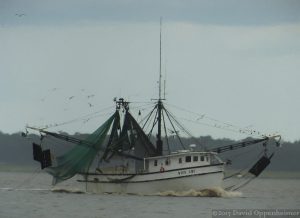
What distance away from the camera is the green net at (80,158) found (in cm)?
8188

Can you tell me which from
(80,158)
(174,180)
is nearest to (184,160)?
(174,180)

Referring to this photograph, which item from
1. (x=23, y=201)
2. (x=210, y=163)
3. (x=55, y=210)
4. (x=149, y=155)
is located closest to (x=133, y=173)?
(x=149, y=155)

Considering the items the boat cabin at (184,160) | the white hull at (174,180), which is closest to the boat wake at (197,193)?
the white hull at (174,180)

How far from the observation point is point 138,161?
263 feet

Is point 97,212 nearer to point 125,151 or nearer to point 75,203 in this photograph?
point 75,203

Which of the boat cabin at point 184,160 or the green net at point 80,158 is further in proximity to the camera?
the green net at point 80,158

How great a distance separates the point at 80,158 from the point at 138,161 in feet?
18.8

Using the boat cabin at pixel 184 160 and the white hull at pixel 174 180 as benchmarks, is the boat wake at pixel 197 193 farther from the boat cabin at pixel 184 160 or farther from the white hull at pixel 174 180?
the boat cabin at pixel 184 160

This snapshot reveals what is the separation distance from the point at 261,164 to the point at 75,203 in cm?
1825

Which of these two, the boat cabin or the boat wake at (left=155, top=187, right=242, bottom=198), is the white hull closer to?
the boat wake at (left=155, top=187, right=242, bottom=198)

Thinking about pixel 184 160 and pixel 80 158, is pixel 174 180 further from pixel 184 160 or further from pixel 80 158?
pixel 80 158

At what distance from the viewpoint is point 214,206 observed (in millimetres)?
67562

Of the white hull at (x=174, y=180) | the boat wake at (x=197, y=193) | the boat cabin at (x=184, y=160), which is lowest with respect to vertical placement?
the boat wake at (x=197, y=193)

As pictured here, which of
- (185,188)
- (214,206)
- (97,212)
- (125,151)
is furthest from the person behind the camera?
(125,151)
